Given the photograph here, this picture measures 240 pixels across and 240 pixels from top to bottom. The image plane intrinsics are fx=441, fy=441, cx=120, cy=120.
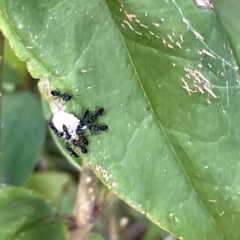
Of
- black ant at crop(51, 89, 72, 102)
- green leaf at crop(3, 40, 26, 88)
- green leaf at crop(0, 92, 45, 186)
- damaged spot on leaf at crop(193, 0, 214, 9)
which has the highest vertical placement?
damaged spot on leaf at crop(193, 0, 214, 9)

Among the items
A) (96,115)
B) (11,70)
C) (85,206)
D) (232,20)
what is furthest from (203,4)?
(11,70)

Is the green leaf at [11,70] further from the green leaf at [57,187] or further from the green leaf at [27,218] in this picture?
the green leaf at [27,218]

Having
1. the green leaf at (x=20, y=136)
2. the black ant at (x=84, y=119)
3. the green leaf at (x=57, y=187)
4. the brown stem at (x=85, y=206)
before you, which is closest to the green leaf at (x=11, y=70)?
the green leaf at (x=20, y=136)

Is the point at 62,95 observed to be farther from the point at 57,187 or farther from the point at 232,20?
the point at 57,187

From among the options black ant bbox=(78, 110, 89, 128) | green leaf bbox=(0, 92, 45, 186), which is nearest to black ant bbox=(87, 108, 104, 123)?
black ant bbox=(78, 110, 89, 128)

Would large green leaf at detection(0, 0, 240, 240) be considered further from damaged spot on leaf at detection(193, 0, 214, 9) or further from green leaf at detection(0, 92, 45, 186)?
green leaf at detection(0, 92, 45, 186)

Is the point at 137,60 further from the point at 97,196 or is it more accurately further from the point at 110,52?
the point at 97,196

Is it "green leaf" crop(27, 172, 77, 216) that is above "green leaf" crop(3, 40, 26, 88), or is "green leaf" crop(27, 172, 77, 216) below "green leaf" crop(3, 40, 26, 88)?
below
